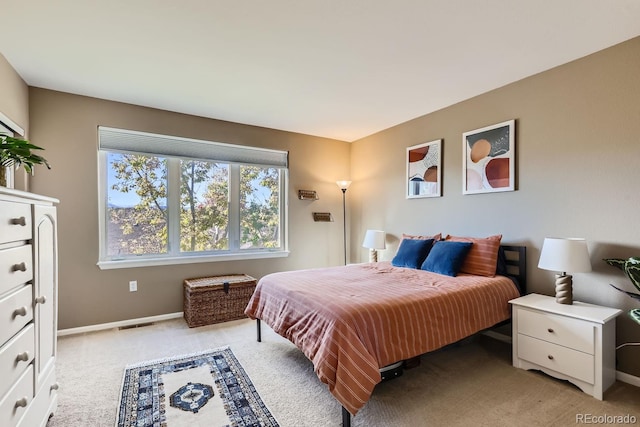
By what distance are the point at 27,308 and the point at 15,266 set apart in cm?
26

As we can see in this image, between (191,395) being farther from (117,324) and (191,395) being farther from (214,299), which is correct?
(117,324)

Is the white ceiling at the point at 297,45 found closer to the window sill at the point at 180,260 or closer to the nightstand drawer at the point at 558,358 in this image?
the window sill at the point at 180,260

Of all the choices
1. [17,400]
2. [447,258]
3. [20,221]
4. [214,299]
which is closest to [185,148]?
[214,299]

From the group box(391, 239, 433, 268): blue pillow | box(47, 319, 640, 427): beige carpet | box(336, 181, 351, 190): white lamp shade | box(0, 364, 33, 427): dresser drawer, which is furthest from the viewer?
box(336, 181, 351, 190): white lamp shade

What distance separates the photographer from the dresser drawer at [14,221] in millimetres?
1271

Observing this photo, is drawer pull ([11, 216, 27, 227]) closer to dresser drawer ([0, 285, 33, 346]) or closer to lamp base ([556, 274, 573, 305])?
dresser drawer ([0, 285, 33, 346])

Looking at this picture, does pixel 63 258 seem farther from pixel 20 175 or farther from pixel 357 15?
pixel 357 15

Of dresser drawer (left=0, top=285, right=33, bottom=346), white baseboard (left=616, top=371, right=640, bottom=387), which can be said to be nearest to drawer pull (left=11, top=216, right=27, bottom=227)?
dresser drawer (left=0, top=285, right=33, bottom=346)

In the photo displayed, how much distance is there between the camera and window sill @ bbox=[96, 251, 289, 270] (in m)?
3.33

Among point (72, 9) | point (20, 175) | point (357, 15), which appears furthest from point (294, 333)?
point (20, 175)

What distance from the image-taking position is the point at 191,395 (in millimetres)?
2053

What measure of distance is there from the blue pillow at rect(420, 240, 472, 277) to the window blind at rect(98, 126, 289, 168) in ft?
7.96

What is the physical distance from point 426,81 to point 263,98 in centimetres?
166

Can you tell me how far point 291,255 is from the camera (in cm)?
448
